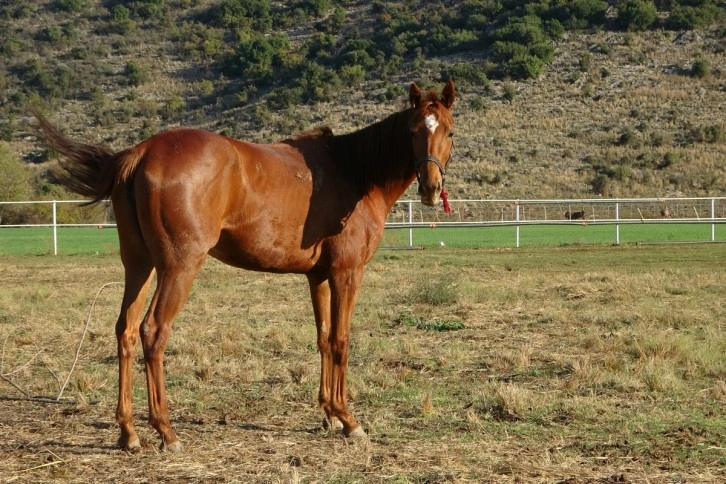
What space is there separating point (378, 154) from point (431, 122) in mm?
597

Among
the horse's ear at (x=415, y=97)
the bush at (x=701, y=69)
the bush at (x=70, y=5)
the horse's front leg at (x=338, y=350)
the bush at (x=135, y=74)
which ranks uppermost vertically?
the bush at (x=70, y=5)

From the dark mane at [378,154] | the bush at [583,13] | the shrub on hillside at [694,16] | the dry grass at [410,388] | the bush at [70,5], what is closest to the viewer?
the dry grass at [410,388]

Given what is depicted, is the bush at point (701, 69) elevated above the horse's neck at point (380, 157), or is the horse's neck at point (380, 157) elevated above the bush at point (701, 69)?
the bush at point (701, 69)

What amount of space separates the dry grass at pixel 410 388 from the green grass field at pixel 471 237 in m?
12.7

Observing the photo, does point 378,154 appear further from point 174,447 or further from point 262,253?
point 174,447

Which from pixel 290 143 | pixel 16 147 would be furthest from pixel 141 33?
pixel 290 143

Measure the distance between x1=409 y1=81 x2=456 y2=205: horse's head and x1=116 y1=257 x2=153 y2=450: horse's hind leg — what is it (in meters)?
1.89

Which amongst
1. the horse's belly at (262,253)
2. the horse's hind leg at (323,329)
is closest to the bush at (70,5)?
the horse's hind leg at (323,329)

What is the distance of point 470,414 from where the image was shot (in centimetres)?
655

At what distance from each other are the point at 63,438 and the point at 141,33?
7596cm

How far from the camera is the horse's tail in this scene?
609 cm

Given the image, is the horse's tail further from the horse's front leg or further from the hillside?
the hillside

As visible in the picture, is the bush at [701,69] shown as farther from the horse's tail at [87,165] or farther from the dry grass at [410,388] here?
the horse's tail at [87,165]

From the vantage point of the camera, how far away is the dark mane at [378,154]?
269 inches
